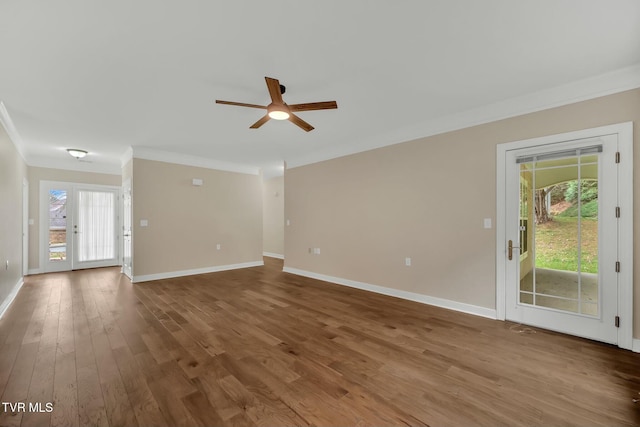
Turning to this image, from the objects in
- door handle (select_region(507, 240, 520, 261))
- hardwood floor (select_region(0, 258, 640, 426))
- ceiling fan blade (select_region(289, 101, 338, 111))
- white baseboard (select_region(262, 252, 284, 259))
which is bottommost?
white baseboard (select_region(262, 252, 284, 259))

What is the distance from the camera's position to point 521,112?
3129mm

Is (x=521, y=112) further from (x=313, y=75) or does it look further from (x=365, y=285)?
(x=365, y=285)

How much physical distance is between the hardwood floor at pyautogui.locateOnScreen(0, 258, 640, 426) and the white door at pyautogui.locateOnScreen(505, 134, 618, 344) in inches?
11.6

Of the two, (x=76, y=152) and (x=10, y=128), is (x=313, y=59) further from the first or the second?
(x=76, y=152)

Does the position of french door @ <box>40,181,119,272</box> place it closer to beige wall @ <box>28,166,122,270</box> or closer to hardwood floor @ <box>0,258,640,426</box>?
beige wall @ <box>28,166,122,270</box>

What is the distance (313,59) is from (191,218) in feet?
16.0

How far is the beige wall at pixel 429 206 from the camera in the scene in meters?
2.98

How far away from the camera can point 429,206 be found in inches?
154

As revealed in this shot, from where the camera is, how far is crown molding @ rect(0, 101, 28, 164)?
3.45 metres

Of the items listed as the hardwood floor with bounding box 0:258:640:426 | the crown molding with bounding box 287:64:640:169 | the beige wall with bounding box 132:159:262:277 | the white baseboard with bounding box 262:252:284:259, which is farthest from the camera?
the white baseboard with bounding box 262:252:284:259

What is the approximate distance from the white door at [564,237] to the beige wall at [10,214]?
21.5 feet

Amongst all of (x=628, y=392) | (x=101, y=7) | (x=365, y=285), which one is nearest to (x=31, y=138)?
(x=101, y=7)

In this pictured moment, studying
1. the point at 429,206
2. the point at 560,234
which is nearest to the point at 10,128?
the point at 429,206

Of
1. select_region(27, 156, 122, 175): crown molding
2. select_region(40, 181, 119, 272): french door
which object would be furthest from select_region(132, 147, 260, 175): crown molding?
select_region(40, 181, 119, 272): french door
